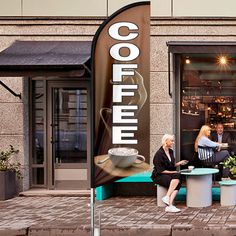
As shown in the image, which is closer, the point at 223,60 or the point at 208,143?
the point at 208,143

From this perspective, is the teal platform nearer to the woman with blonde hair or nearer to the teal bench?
the teal bench

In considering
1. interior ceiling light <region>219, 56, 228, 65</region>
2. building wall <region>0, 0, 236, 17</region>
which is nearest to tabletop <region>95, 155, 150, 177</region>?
building wall <region>0, 0, 236, 17</region>

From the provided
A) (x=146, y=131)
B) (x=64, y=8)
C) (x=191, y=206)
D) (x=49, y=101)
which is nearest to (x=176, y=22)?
(x=64, y=8)

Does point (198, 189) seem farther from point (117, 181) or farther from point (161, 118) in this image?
point (161, 118)

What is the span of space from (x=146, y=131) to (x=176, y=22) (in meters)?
6.01

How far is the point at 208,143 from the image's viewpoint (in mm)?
11070

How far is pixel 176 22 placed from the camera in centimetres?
1109

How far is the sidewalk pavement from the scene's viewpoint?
7.52 metres

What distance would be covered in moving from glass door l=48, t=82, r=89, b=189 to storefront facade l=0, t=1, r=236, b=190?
0.02m

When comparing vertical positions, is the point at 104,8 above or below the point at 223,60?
above

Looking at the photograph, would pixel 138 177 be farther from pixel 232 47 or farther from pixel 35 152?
pixel 232 47

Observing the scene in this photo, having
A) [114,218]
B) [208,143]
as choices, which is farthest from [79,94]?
[114,218]

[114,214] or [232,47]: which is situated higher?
[232,47]

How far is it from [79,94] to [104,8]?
217cm
